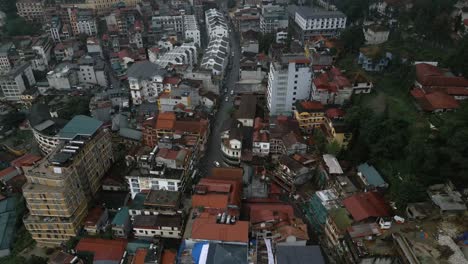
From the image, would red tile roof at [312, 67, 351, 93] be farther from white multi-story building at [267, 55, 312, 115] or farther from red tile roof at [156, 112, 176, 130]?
red tile roof at [156, 112, 176, 130]

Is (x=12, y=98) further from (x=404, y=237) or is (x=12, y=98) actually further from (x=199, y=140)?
(x=404, y=237)

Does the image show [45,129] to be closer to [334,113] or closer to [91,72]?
[91,72]

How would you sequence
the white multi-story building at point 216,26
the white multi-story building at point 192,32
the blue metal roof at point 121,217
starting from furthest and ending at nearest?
the white multi-story building at point 216,26 < the white multi-story building at point 192,32 < the blue metal roof at point 121,217

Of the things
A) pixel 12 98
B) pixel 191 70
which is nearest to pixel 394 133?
pixel 191 70

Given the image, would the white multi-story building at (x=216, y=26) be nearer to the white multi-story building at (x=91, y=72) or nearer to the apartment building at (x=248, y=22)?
the apartment building at (x=248, y=22)

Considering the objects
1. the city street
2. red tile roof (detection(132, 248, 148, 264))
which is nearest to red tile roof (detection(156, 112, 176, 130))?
the city street

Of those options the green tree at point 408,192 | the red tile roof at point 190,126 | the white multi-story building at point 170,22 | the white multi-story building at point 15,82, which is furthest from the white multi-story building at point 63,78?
the green tree at point 408,192
